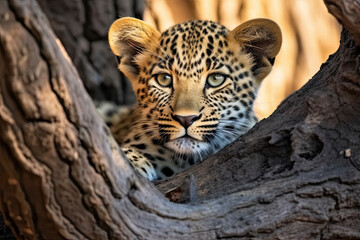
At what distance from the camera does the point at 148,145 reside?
17.5 feet

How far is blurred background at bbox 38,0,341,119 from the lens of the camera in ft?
25.8

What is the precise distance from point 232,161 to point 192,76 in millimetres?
1291

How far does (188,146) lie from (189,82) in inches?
21.7

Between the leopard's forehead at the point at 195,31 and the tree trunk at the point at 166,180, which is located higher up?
the leopard's forehead at the point at 195,31

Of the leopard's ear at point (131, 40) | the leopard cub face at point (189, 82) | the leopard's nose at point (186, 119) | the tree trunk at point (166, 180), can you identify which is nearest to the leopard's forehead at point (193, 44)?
the leopard cub face at point (189, 82)

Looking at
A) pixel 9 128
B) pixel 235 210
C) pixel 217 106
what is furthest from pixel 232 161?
pixel 9 128

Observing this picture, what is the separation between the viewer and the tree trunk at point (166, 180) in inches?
106


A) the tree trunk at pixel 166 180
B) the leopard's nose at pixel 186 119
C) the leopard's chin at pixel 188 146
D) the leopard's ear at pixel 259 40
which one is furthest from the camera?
the leopard's ear at pixel 259 40

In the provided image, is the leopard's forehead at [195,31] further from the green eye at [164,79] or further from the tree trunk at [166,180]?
the tree trunk at [166,180]

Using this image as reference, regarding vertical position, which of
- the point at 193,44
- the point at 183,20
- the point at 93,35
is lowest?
the point at 193,44

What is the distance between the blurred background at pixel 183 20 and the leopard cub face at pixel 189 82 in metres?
2.09

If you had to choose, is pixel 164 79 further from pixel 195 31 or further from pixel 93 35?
pixel 93 35

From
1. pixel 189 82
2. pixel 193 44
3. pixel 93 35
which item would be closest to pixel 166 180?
pixel 189 82

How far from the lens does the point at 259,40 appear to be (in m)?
5.58
